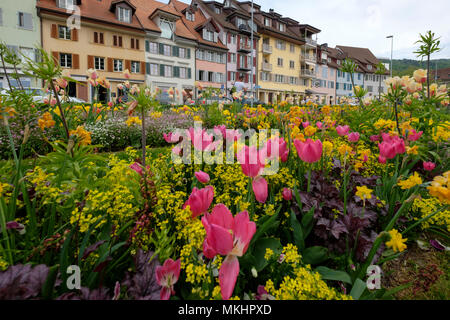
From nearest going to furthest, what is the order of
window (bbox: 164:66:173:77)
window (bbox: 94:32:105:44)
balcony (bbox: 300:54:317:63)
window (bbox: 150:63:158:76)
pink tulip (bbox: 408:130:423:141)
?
1. pink tulip (bbox: 408:130:423:141)
2. window (bbox: 94:32:105:44)
3. window (bbox: 150:63:158:76)
4. window (bbox: 164:66:173:77)
5. balcony (bbox: 300:54:317:63)

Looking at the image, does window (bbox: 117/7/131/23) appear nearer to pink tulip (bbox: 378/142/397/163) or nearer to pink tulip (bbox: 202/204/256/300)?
pink tulip (bbox: 378/142/397/163)

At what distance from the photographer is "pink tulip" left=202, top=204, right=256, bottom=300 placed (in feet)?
2.70

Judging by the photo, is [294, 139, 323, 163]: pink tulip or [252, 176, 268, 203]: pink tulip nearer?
[252, 176, 268, 203]: pink tulip

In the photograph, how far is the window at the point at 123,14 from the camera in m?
24.5

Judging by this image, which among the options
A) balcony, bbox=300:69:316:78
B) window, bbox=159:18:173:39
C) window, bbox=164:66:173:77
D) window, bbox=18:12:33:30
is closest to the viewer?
window, bbox=18:12:33:30

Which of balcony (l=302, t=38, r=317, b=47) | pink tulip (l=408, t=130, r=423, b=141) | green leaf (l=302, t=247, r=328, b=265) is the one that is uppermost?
balcony (l=302, t=38, r=317, b=47)

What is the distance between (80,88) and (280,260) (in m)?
24.9

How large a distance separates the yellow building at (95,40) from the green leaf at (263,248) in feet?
70.5

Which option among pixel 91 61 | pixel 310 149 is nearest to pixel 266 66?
pixel 91 61

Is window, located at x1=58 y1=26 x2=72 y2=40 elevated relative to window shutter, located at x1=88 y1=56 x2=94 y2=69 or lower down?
elevated

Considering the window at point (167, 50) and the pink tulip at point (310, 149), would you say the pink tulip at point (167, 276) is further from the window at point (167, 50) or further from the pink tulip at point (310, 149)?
the window at point (167, 50)

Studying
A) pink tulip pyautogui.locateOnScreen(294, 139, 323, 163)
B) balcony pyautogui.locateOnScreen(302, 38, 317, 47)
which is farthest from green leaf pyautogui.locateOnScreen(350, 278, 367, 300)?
balcony pyautogui.locateOnScreen(302, 38, 317, 47)

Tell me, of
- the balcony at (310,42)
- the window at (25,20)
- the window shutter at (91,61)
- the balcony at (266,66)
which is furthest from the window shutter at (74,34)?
the balcony at (310,42)

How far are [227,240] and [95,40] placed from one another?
27.0m
